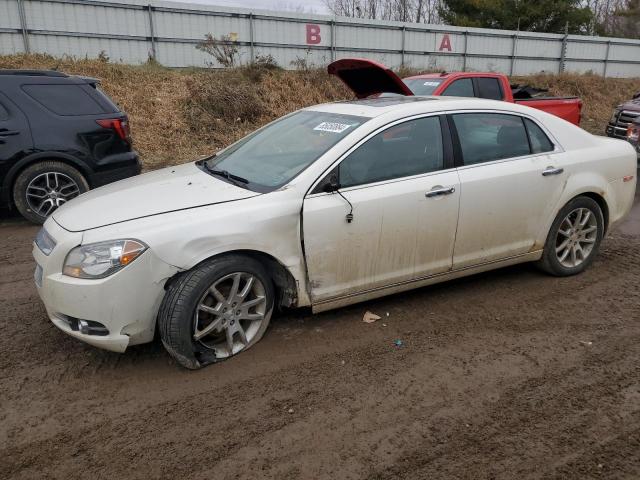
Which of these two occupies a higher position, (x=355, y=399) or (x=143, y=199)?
(x=143, y=199)

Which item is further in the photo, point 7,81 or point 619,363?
point 7,81

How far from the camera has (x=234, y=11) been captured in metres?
16.3

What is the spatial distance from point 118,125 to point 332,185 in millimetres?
4495

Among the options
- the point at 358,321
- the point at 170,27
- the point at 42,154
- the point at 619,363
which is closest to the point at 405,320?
the point at 358,321

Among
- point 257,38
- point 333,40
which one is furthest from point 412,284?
point 333,40

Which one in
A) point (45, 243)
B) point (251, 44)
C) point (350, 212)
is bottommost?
point (45, 243)

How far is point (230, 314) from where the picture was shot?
3.39 meters

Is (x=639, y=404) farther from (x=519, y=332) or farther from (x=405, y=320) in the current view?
(x=405, y=320)

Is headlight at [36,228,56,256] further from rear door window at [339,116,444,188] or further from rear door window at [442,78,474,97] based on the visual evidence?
rear door window at [442,78,474,97]

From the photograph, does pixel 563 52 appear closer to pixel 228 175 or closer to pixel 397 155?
pixel 397 155

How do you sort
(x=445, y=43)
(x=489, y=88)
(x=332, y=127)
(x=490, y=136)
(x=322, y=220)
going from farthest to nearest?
(x=445, y=43)
(x=489, y=88)
(x=490, y=136)
(x=332, y=127)
(x=322, y=220)

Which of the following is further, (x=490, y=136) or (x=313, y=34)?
(x=313, y=34)

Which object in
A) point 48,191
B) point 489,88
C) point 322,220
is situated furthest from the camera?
point 489,88

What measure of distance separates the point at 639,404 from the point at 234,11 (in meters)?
16.0
